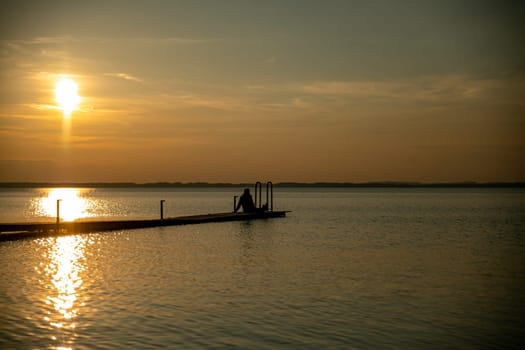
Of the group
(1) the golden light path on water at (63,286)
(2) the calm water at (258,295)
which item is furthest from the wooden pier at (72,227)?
(1) the golden light path on water at (63,286)

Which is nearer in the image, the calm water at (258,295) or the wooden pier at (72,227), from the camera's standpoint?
the calm water at (258,295)

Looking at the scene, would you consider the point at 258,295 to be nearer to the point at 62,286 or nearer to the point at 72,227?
Result: the point at 62,286

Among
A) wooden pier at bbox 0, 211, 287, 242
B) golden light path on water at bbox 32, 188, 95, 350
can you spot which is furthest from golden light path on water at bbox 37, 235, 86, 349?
wooden pier at bbox 0, 211, 287, 242

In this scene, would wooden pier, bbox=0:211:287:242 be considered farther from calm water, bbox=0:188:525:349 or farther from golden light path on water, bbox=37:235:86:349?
golden light path on water, bbox=37:235:86:349

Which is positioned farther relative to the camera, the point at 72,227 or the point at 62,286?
the point at 72,227

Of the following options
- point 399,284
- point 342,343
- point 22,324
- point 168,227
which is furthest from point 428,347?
point 168,227

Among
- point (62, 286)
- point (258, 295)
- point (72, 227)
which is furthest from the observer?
point (72, 227)

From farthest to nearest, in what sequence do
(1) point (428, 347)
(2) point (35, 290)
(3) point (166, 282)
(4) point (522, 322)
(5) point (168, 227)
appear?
1. (5) point (168, 227)
2. (3) point (166, 282)
3. (2) point (35, 290)
4. (4) point (522, 322)
5. (1) point (428, 347)

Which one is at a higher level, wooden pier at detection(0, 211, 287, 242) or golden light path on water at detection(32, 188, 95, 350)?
wooden pier at detection(0, 211, 287, 242)

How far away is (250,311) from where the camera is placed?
15.8m

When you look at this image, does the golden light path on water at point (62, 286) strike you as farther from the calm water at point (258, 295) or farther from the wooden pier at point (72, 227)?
the wooden pier at point (72, 227)

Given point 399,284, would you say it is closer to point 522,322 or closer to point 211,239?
point 522,322

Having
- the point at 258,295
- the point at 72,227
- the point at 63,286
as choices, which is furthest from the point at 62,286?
the point at 72,227

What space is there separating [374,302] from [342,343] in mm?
4616
